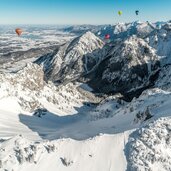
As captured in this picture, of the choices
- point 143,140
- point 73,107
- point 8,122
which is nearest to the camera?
point 143,140

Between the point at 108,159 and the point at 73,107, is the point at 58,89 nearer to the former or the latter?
the point at 73,107

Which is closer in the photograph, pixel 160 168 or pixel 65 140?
pixel 160 168

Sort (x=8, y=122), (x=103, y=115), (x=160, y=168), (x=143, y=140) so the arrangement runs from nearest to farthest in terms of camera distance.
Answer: (x=160, y=168) → (x=143, y=140) → (x=8, y=122) → (x=103, y=115)

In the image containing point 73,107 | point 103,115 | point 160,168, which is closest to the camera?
point 160,168

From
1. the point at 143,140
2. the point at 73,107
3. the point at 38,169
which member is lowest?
the point at 73,107


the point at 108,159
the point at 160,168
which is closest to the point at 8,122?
the point at 108,159

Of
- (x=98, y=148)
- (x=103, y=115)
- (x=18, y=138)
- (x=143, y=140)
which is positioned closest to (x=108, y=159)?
(x=98, y=148)

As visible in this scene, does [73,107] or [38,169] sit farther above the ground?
[38,169]

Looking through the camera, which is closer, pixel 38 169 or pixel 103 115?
pixel 38 169

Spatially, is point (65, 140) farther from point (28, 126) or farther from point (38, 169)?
point (28, 126)
